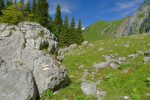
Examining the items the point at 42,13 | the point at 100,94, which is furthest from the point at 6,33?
the point at 42,13

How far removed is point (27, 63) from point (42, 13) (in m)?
67.5

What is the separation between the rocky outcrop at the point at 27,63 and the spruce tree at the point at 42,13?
6142cm

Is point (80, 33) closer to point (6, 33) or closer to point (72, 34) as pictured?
point (72, 34)

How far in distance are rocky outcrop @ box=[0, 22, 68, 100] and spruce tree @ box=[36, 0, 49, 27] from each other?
201ft

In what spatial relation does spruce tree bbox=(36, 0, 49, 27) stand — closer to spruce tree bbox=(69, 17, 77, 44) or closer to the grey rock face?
spruce tree bbox=(69, 17, 77, 44)

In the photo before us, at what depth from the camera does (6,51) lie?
72.4ft

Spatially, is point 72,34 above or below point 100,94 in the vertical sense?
above

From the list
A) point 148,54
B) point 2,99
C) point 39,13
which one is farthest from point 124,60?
point 39,13

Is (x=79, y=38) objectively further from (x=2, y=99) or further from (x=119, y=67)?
(x=2, y=99)

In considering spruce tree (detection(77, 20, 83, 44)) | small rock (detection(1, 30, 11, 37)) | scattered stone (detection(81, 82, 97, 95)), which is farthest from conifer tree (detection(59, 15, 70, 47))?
scattered stone (detection(81, 82, 97, 95))

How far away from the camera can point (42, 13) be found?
87188 mm

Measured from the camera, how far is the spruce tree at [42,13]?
86.2 m

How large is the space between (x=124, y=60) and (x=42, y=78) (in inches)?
607

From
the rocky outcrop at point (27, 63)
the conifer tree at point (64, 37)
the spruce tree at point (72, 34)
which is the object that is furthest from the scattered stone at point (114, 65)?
the spruce tree at point (72, 34)
